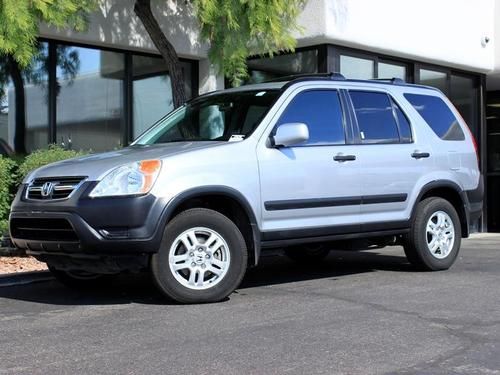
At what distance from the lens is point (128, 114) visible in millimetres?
11758

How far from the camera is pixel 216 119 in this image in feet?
23.6

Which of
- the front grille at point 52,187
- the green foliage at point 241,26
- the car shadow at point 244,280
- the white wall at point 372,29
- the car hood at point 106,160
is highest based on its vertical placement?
the white wall at point 372,29

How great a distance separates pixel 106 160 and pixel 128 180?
16.8 inches

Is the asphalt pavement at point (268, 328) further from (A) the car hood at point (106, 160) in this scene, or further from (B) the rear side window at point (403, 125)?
(B) the rear side window at point (403, 125)

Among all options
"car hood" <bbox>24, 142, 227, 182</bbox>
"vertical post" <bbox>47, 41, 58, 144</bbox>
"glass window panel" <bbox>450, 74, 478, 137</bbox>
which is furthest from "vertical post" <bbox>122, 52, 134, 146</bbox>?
"glass window panel" <bbox>450, 74, 478, 137</bbox>

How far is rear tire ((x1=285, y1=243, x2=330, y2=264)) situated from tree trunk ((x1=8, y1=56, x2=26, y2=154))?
180 inches

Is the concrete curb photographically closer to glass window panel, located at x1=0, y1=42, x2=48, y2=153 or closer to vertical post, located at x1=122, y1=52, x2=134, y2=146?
glass window panel, located at x1=0, y1=42, x2=48, y2=153

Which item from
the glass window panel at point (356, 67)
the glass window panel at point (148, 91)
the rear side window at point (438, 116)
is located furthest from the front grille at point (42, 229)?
the glass window panel at point (356, 67)

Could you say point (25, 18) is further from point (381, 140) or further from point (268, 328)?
point (268, 328)

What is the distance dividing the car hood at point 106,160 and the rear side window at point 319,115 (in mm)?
960

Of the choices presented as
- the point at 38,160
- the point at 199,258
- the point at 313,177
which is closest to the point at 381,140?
the point at 313,177

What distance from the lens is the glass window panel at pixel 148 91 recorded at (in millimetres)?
11922

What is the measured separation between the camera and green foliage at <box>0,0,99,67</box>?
7.06 metres

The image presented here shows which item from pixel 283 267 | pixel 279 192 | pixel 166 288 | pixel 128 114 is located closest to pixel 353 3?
pixel 128 114
